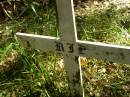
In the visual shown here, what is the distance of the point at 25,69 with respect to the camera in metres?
2.49

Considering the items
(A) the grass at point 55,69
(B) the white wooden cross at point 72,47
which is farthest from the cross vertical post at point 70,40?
(A) the grass at point 55,69

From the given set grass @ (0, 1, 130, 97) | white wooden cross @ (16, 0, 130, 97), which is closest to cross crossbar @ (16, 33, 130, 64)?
white wooden cross @ (16, 0, 130, 97)

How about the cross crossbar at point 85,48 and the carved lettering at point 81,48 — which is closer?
the cross crossbar at point 85,48

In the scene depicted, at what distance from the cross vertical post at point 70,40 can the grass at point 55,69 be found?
18cm

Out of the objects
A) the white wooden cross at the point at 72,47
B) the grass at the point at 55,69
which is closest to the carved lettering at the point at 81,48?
the white wooden cross at the point at 72,47

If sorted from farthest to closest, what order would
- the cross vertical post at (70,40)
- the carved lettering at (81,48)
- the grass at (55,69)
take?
the grass at (55,69), the carved lettering at (81,48), the cross vertical post at (70,40)

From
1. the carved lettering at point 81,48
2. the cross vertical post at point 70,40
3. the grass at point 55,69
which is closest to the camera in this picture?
the cross vertical post at point 70,40

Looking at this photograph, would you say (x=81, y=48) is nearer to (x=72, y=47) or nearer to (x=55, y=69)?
(x=72, y=47)

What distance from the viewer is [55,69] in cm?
255

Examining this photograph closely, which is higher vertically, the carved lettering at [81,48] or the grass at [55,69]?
the carved lettering at [81,48]

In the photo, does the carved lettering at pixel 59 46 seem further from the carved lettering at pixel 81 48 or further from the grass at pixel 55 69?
the grass at pixel 55 69

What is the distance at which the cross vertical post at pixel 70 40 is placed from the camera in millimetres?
1863

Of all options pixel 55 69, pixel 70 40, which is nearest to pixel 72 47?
pixel 70 40

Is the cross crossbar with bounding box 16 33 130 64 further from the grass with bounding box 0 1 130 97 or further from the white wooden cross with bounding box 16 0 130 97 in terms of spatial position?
the grass with bounding box 0 1 130 97
